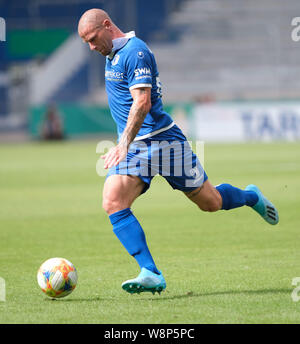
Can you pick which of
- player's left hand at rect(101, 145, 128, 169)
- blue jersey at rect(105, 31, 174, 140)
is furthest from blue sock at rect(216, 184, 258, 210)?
player's left hand at rect(101, 145, 128, 169)

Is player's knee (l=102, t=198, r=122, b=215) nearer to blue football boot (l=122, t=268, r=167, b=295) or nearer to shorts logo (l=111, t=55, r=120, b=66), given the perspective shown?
blue football boot (l=122, t=268, r=167, b=295)

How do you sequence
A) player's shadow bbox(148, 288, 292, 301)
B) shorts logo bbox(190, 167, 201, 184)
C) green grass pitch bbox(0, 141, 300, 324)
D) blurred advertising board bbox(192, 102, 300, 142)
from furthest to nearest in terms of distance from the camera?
blurred advertising board bbox(192, 102, 300, 142), shorts logo bbox(190, 167, 201, 184), player's shadow bbox(148, 288, 292, 301), green grass pitch bbox(0, 141, 300, 324)

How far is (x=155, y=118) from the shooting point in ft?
21.1

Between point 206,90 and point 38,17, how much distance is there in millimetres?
11521

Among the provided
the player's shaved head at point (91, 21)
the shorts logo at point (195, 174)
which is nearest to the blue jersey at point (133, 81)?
the player's shaved head at point (91, 21)

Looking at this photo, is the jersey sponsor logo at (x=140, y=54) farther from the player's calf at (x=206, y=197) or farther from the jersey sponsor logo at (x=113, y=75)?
the player's calf at (x=206, y=197)

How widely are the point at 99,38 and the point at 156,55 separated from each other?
1393 inches

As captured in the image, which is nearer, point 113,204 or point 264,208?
point 113,204

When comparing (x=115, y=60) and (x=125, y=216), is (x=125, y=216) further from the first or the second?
(x=115, y=60)

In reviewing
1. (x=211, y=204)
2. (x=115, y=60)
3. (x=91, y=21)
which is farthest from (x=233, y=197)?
(x=91, y=21)

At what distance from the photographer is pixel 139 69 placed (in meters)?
6.12

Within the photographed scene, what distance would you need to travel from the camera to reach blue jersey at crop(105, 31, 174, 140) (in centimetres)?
614
